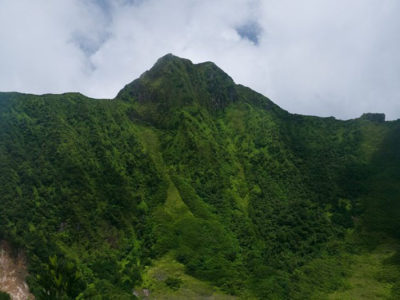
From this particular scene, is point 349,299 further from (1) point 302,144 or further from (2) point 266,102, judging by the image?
(2) point 266,102

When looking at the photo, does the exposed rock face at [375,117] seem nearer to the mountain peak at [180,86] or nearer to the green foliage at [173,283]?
the mountain peak at [180,86]

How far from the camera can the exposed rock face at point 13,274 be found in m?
65.2

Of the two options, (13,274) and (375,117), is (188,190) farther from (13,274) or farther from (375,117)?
(375,117)

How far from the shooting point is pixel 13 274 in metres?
68.4

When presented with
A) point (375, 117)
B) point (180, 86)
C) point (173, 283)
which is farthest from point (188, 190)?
point (375, 117)

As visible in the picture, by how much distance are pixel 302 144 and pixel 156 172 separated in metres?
63.9

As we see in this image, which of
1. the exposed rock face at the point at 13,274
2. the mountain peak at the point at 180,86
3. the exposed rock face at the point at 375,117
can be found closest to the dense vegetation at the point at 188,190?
the exposed rock face at the point at 375,117

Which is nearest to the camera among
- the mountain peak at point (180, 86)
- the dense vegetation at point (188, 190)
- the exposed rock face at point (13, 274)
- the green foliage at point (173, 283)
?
the exposed rock face at point (13, 274)

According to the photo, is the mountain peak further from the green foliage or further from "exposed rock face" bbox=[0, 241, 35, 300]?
"exposed rock face" bbox=[0, 241, 35, 300]

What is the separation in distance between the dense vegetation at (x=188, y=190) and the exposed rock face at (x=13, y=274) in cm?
172

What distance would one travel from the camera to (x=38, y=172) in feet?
301

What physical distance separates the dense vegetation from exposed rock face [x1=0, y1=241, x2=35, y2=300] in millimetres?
1719

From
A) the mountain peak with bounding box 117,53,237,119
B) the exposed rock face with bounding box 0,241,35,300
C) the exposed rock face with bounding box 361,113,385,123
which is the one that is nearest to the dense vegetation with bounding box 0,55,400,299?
the exposed rock face with bounding box 361,113,385,123

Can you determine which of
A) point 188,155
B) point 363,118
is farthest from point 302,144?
point 188,155
